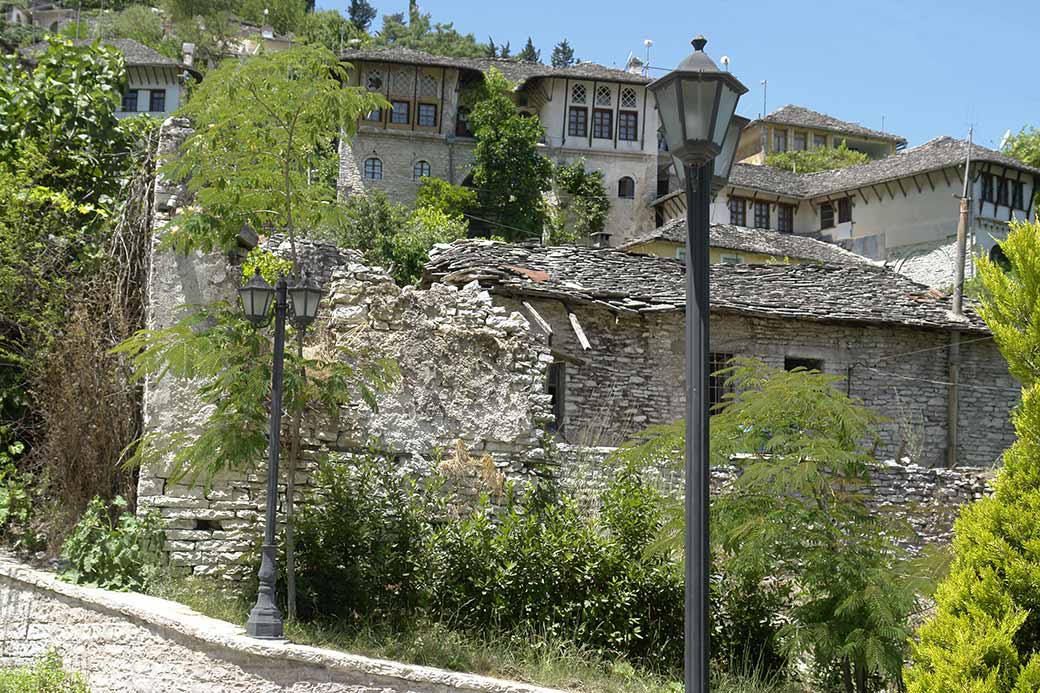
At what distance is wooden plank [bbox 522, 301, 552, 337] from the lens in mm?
16266

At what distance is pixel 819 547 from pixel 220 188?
6.49m

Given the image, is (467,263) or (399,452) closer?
(399,452)

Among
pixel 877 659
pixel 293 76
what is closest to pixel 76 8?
pixel 293 76

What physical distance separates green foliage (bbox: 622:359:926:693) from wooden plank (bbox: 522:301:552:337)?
6892 millimetres

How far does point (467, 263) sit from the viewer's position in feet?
57.6

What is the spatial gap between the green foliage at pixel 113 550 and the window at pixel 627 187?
3680cm

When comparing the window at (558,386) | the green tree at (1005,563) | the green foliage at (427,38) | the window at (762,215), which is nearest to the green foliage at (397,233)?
the window at (558,386)

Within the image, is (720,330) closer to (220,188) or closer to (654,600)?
(654,600)

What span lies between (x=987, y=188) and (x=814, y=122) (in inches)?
679

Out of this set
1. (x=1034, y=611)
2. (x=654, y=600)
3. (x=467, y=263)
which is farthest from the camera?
(x=467, y=263)

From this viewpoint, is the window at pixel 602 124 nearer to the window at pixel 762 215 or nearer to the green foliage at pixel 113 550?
the window at pixel 762 215

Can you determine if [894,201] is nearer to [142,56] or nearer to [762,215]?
[762,215]

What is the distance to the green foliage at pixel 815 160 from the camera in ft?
163

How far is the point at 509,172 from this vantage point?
1565 inches
